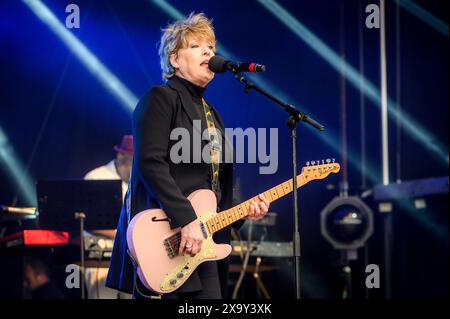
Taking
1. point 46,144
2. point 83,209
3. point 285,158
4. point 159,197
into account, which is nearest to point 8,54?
point 46,144

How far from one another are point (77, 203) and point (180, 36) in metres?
2.27

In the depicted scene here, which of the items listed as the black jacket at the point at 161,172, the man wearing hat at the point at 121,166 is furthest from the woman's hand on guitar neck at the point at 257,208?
the man wearing hat at the point at 121,166

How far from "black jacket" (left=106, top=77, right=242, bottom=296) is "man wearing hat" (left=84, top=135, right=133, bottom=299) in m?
2.40

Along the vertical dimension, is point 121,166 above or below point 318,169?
above

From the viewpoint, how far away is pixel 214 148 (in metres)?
3.69

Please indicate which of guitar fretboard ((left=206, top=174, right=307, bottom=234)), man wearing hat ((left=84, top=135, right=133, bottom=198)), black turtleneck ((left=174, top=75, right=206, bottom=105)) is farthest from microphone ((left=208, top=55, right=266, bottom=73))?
man wearing hat ((left=84, top=135, right=133, bottom=198))

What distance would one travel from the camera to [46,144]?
711 cm

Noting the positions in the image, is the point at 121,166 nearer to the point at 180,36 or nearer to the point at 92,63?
the point at 92,63

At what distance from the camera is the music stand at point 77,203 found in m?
5.54

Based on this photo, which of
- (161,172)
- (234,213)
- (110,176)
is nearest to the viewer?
(161,172)

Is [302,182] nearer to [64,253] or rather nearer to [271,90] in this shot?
[64,253]

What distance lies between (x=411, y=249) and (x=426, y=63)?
1815 mm

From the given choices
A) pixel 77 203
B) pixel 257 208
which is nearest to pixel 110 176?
pixel 77 203

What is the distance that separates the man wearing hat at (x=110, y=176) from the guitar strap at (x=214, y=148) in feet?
7.79
